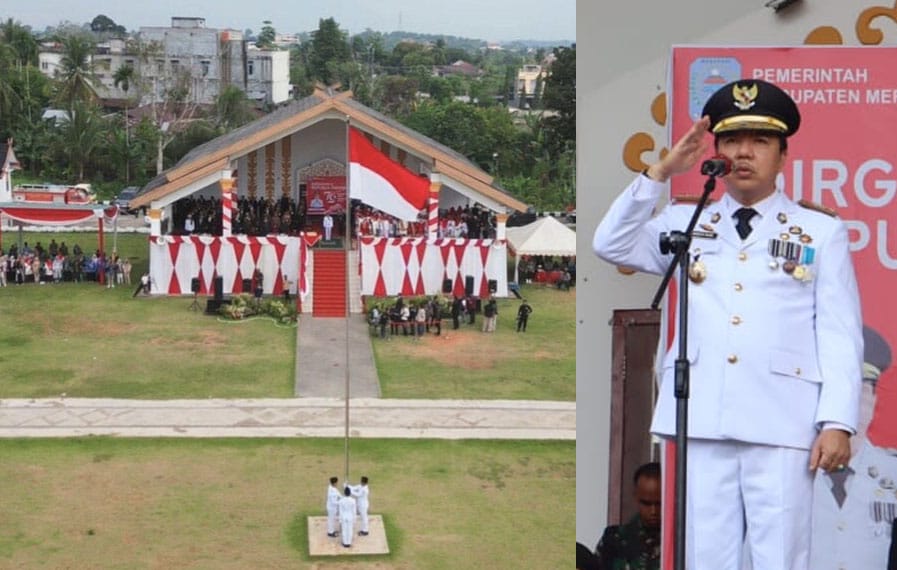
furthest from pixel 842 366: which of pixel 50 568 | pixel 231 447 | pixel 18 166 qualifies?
pixel 18 166

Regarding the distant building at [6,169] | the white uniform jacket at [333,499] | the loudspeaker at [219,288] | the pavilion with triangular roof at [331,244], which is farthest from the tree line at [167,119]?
the white uniform jacket at [333,499]

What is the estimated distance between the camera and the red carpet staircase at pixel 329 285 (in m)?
15.2

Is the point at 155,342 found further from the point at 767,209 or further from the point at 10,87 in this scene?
the point at 10,87

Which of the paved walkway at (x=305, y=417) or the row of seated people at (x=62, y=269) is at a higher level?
the row of seated people at (x=62, y=269)

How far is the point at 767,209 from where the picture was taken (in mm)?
2604

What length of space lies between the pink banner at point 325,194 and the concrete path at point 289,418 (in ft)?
23.3

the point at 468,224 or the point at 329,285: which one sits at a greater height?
the point at 468,224

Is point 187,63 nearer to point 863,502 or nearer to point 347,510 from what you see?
point 347,510

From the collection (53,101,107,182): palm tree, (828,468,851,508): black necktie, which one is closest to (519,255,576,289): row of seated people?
(53,101,107,182): palm tree

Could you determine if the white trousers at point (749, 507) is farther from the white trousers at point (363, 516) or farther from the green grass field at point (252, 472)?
the white trousers at point (363, 516)

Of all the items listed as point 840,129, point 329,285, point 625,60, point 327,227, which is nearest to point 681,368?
point 840,129

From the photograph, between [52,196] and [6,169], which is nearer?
[52,196]

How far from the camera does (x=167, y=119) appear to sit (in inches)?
1080

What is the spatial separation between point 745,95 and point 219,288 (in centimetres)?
1366
